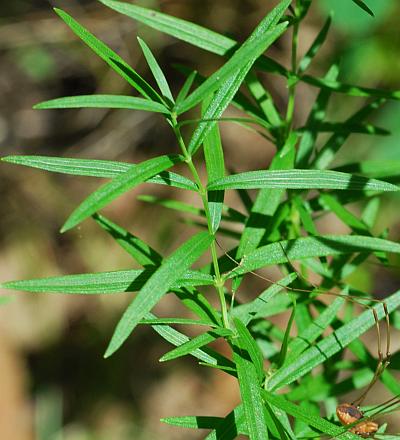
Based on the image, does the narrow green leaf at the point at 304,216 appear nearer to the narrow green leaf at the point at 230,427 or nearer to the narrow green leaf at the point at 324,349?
the narrow green leaf at the point at 324,349

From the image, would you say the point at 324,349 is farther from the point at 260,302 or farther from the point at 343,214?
the point at 343,214

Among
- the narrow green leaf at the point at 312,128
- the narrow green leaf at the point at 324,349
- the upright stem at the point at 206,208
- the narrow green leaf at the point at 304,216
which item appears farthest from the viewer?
the narrow green leaf at the point at 312,128

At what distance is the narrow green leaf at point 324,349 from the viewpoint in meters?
0.87

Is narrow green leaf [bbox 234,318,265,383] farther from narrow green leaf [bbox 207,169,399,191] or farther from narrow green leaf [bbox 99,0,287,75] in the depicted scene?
narrow green leaf [bbox 99,0,287,75]

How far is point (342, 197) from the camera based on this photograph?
112 cm

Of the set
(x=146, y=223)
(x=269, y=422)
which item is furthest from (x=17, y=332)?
(x=269, y=422)

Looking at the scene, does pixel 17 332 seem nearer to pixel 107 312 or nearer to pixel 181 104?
pixel 107 312

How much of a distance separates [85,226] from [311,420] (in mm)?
2298

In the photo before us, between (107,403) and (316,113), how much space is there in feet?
7.07

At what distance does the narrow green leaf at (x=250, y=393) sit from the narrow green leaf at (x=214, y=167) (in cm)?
15

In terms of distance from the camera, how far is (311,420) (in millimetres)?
787

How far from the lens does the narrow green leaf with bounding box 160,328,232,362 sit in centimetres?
73

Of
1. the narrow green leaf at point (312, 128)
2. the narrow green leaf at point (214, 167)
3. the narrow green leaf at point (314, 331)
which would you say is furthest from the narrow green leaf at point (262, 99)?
the narrow green leaf at point (314, 331)

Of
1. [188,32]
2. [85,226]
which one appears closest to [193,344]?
[188,32]
